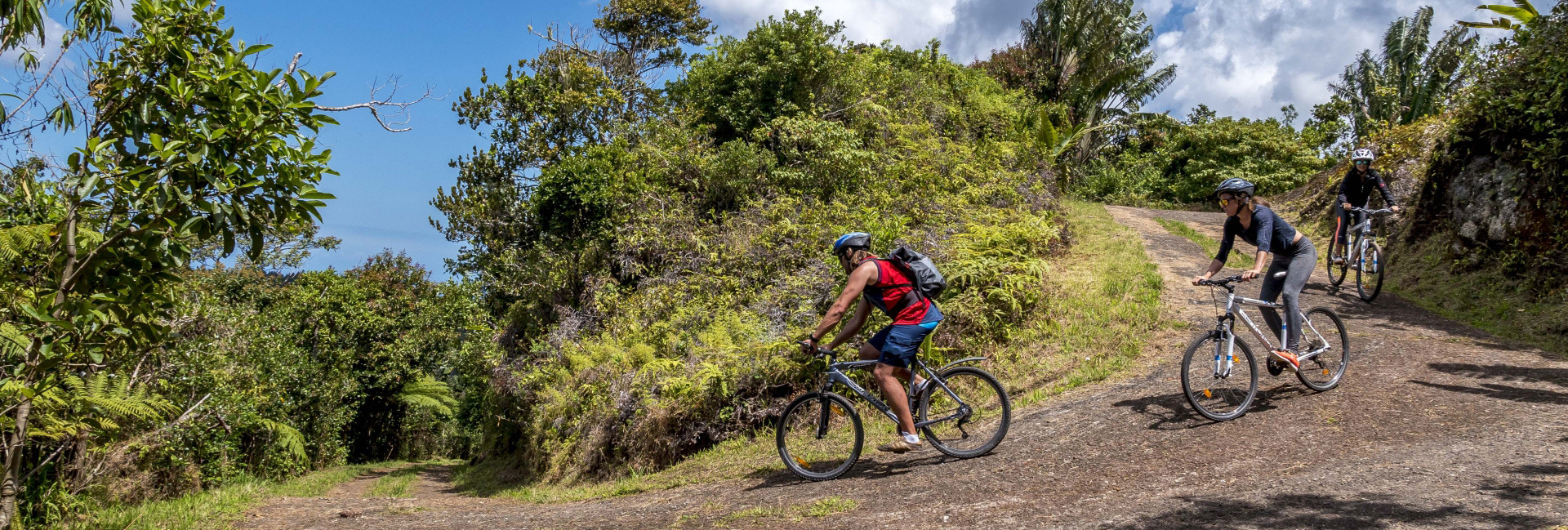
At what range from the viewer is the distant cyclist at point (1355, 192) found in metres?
9.88

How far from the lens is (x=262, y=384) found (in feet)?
54.0

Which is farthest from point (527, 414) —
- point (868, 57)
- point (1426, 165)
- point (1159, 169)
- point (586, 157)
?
point (1159, 169)

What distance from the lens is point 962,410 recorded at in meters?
6.14

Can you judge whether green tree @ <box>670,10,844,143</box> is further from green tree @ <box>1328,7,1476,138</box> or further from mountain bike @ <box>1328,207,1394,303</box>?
green tree @ <box>1328,7,1476,138</box>

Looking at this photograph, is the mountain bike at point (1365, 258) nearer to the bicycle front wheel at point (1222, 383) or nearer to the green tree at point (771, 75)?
the bicycle front wheel at point (1222, 383)

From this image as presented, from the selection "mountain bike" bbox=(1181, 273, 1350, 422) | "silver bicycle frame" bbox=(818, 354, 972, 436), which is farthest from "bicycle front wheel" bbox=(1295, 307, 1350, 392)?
"silver bicycle frame" bbox=(818, 354, 972, 436)

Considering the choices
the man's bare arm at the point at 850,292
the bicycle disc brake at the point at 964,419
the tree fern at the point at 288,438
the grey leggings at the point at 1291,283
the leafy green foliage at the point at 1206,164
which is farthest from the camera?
the leafy green foliage at the point at 1206,164

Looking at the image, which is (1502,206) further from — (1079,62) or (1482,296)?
(1079,62)

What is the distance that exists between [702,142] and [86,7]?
12852 mm

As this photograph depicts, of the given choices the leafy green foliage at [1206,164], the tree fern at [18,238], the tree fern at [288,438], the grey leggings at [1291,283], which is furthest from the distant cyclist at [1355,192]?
the tree fern at [288,438]

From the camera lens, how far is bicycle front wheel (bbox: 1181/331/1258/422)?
6426 mm

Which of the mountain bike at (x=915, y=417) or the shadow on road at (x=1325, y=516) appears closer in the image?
the shadow on road at (x=1325, y=516)

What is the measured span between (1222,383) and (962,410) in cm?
213

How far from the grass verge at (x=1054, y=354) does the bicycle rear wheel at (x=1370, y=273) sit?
7.49ft
